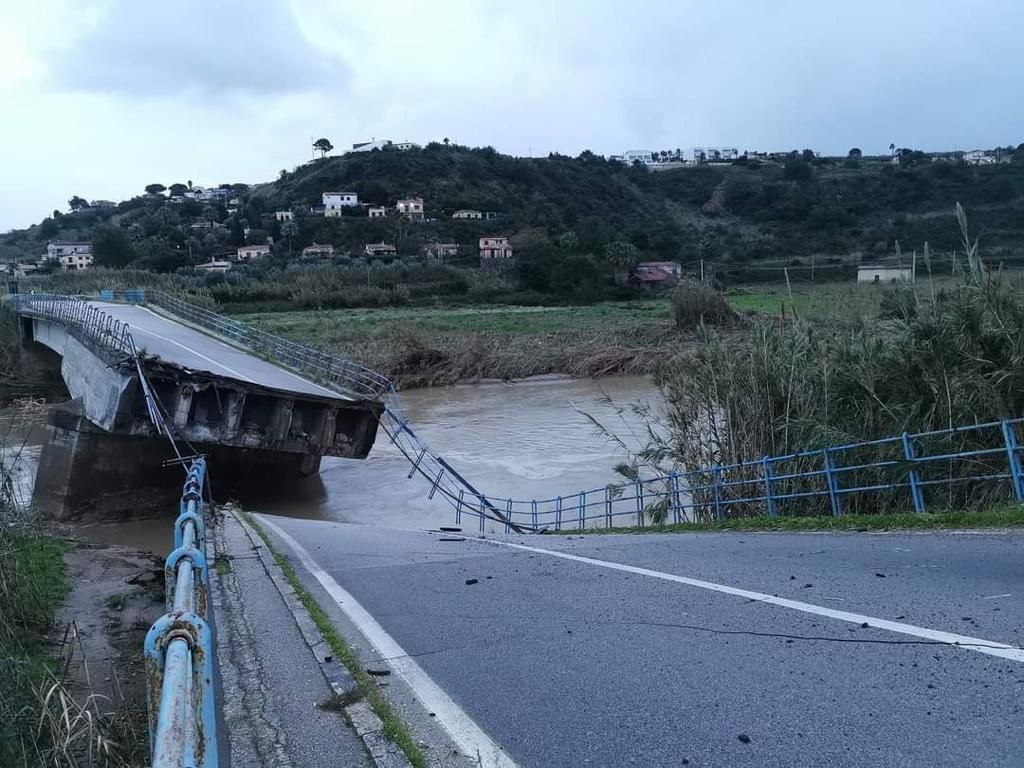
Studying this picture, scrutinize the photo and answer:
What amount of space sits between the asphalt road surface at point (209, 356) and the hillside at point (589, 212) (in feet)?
153

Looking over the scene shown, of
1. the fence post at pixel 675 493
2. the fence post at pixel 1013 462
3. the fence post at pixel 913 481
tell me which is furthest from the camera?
the fence post at pixel 675 493

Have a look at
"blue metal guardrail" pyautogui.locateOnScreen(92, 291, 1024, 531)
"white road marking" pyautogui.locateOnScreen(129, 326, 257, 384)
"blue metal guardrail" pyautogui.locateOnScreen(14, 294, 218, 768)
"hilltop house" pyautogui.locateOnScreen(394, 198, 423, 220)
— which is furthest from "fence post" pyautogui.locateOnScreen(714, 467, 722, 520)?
"hilltop house" pyautogui.locateOnScreen(394, 198, 423, 220)

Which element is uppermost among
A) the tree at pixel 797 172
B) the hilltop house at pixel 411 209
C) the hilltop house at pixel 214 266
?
the tree at pixel 797 172

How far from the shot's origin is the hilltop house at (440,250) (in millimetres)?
113750

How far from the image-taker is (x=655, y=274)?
9175cm

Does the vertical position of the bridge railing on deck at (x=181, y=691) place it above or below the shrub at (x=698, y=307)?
below

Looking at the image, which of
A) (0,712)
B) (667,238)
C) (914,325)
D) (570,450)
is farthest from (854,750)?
(667,238)

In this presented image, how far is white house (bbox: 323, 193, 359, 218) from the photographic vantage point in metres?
138

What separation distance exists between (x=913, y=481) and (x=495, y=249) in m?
107

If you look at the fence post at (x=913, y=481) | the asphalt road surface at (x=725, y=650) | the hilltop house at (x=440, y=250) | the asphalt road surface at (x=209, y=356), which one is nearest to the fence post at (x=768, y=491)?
the fence post at (x=913, y=481)

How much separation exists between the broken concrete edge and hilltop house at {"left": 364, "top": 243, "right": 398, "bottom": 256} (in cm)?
10984

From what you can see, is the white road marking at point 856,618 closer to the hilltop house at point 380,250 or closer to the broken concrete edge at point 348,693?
the broken concrete edge at point 348,693

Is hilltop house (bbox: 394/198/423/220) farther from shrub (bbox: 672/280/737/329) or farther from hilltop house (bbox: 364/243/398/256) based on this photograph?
shrub (bbox: 672/280/737/329)

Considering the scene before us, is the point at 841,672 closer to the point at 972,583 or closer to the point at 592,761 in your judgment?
the point at 592,761
